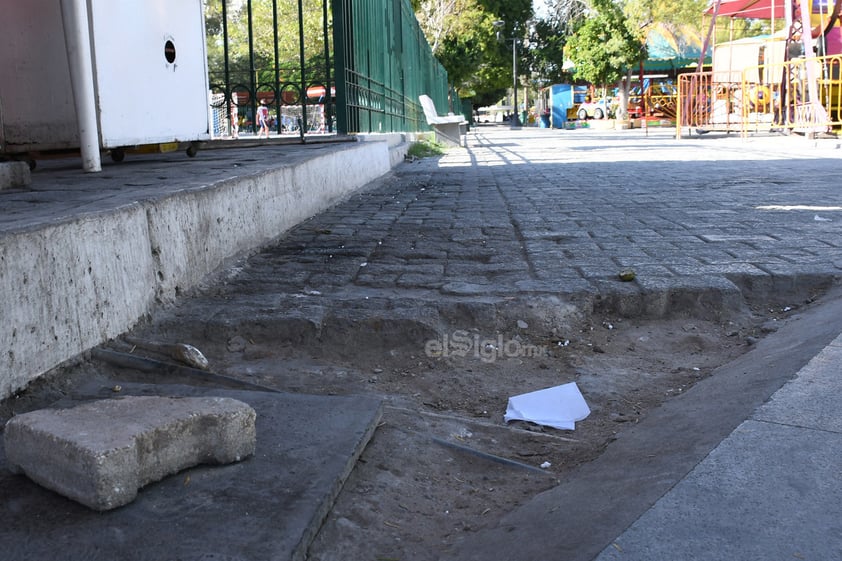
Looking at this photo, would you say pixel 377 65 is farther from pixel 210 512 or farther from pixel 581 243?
pixel 210 512

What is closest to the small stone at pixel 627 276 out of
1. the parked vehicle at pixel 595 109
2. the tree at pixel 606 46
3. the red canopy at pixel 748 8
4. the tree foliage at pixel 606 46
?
the red canopy at pixel 748 8

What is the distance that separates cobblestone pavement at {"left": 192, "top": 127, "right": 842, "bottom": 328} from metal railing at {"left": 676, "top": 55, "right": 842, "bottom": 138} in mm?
7253

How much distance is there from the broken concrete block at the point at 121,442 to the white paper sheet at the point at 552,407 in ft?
3.29

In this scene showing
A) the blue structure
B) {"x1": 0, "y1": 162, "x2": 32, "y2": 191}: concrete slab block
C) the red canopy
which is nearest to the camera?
{"x1": 0, "y1": 162, "x2": 32, "y2": 191}: concrete slab block

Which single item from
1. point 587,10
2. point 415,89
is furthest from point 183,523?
point 587,10

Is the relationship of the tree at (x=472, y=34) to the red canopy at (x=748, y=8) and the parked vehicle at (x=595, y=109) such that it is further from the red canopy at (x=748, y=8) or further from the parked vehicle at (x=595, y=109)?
the red canopy at (x=748, y=8)

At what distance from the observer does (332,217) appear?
6.37m

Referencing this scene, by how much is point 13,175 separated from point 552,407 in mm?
2986

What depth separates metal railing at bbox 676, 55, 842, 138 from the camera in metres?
15.6

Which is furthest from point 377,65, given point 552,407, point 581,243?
point 552,407

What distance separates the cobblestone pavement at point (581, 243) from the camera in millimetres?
3672

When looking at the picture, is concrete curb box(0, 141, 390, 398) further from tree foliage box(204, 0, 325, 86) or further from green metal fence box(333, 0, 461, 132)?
tree foliage box(204, 0, 325, 86)

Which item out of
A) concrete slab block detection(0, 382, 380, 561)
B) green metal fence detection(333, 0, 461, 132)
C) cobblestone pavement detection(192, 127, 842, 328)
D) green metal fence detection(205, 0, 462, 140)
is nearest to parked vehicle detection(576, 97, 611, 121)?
green metal fence detection(333, 0, 461, 132)

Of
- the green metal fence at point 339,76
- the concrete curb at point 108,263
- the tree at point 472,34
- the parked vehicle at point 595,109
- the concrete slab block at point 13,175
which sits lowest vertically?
the concrete curb at point 108,263
